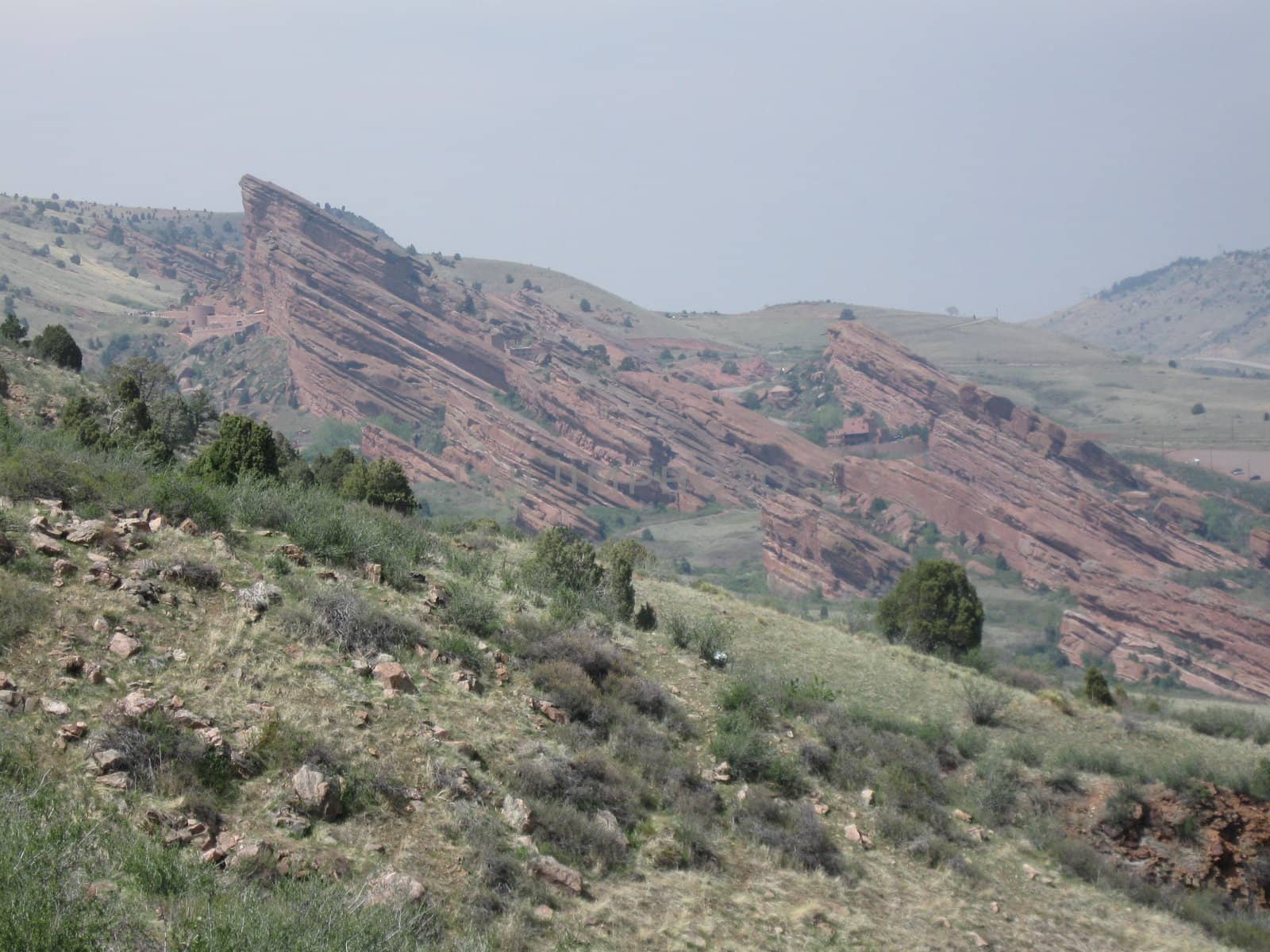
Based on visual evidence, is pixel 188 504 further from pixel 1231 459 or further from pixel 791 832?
pixel 1231 459

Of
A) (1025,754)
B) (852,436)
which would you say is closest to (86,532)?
(1025,754)

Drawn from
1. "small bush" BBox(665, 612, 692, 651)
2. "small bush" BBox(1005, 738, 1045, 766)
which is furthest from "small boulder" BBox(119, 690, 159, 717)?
"small bush" BBox(1005, 738, 1045, 766)

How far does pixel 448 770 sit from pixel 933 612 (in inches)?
952

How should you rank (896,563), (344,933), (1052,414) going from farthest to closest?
(1052,414), (896,563), (344,933)

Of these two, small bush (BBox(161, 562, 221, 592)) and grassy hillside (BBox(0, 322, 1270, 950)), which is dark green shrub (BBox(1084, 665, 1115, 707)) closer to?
grassy hillside (BBox(0, 322, 1270, 950))

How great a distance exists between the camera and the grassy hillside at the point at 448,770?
7.39m

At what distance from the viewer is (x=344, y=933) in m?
5.95

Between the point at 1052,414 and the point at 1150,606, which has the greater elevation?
the point at 1052,414

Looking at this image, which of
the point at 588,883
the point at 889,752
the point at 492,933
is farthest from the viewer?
the point at 889,752

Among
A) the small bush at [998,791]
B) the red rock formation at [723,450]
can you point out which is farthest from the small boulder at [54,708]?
the red rock formation at [723,450]

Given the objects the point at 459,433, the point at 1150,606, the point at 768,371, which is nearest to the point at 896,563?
the point at 1150,606

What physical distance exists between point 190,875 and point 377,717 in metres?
3.81

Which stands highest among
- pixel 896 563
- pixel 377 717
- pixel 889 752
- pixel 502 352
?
pixel 502 352

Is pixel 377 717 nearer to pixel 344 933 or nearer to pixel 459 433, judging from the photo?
pixel 344 933
